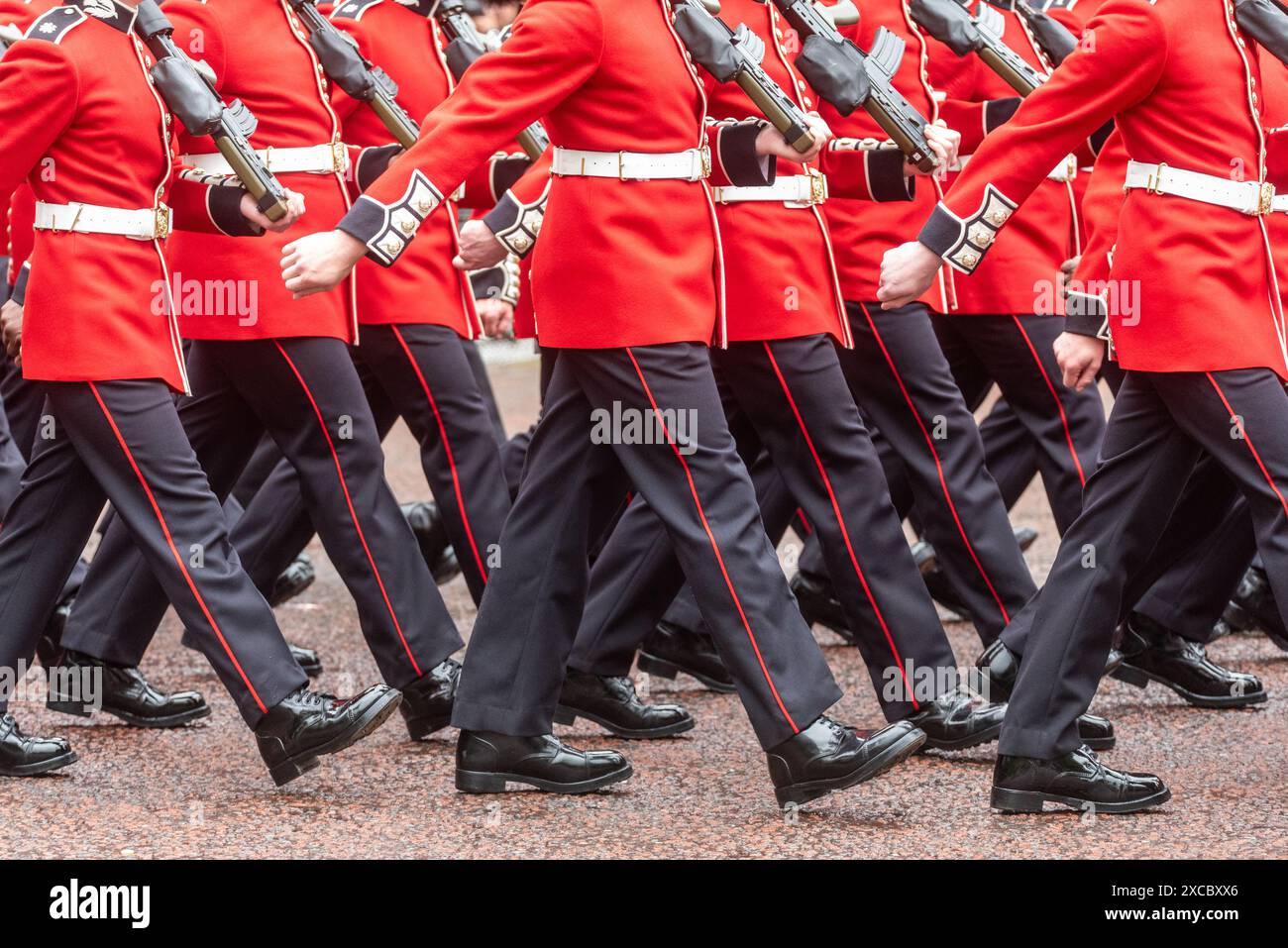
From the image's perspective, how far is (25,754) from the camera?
4.14m

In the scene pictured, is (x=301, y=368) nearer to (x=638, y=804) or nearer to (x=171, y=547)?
(x=171, y=547)

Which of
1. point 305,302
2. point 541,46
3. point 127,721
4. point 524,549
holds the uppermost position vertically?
point 541,46

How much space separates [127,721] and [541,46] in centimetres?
182

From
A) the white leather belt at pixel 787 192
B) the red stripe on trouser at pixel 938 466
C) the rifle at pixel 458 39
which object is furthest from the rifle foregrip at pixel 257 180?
the red stripe on trouser at pixel 938 466

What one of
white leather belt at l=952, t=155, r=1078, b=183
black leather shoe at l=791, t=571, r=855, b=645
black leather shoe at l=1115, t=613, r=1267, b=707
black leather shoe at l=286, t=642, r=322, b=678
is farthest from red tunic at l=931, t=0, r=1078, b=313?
black leather shoe at l=286, t=642, r=322, b=678

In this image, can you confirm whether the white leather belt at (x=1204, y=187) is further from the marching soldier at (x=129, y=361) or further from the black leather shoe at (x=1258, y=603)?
the black leather shoe at (x=1258, y=603)

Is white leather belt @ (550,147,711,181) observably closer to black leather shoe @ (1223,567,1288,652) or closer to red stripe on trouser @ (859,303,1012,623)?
red stripe on trouser @ (859,303,1012,623)

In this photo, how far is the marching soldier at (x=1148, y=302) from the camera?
3.67m

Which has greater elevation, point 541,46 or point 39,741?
point 541,46

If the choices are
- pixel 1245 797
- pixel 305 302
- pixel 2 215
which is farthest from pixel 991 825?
pixel 2 215

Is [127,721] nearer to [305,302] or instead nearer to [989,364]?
[305,302]

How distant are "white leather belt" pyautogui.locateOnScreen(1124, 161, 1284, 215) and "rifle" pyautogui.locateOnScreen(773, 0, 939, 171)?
0.61m

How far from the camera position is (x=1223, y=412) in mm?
3699
